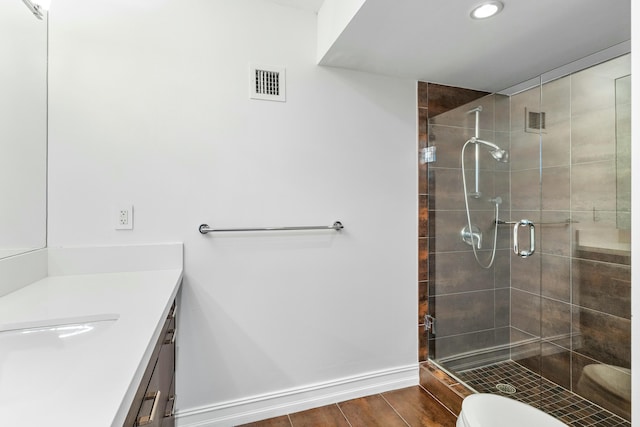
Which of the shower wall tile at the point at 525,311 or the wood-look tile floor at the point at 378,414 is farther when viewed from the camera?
the shower wall tile at the point at 525,311

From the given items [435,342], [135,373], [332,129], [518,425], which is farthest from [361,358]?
[135,373]

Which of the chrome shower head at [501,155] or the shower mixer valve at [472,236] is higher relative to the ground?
the chrome shower head at [501,155]

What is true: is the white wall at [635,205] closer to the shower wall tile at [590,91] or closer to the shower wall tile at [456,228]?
the shower wall tile at [590,91]

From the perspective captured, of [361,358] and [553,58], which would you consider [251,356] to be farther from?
[553,58]

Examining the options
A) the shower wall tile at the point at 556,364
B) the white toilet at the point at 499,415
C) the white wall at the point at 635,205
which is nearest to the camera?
the white wall at the point at 635,205

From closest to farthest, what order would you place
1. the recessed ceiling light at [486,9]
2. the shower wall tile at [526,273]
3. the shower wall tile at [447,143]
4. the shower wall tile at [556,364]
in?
the recessed ceiling light at [486,9] → the shower wall tile at [556,364] → the shower wall tile at [526,273] → the shower wall tile at [447,143]

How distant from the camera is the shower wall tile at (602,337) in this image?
5.23 feet

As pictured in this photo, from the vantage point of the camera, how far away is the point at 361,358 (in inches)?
75.3

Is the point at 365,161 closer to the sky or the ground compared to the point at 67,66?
closer to the ground

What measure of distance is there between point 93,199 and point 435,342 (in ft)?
7.03

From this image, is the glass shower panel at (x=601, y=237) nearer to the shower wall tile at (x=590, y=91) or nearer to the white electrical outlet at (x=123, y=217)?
the shower wall tile at (x=590, y=91)

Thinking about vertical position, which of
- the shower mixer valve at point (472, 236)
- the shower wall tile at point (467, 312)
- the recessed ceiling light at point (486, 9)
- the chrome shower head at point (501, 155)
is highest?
the recessed ceiling light at point (486, 9)

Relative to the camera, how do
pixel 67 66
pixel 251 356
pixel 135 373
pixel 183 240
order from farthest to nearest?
pixel 251 356 → pixel 183 240 → pixel 67 66 → pixel 135 373

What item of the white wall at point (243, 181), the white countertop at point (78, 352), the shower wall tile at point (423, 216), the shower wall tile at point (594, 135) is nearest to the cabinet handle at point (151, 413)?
the white countertop at point (78, 352)
